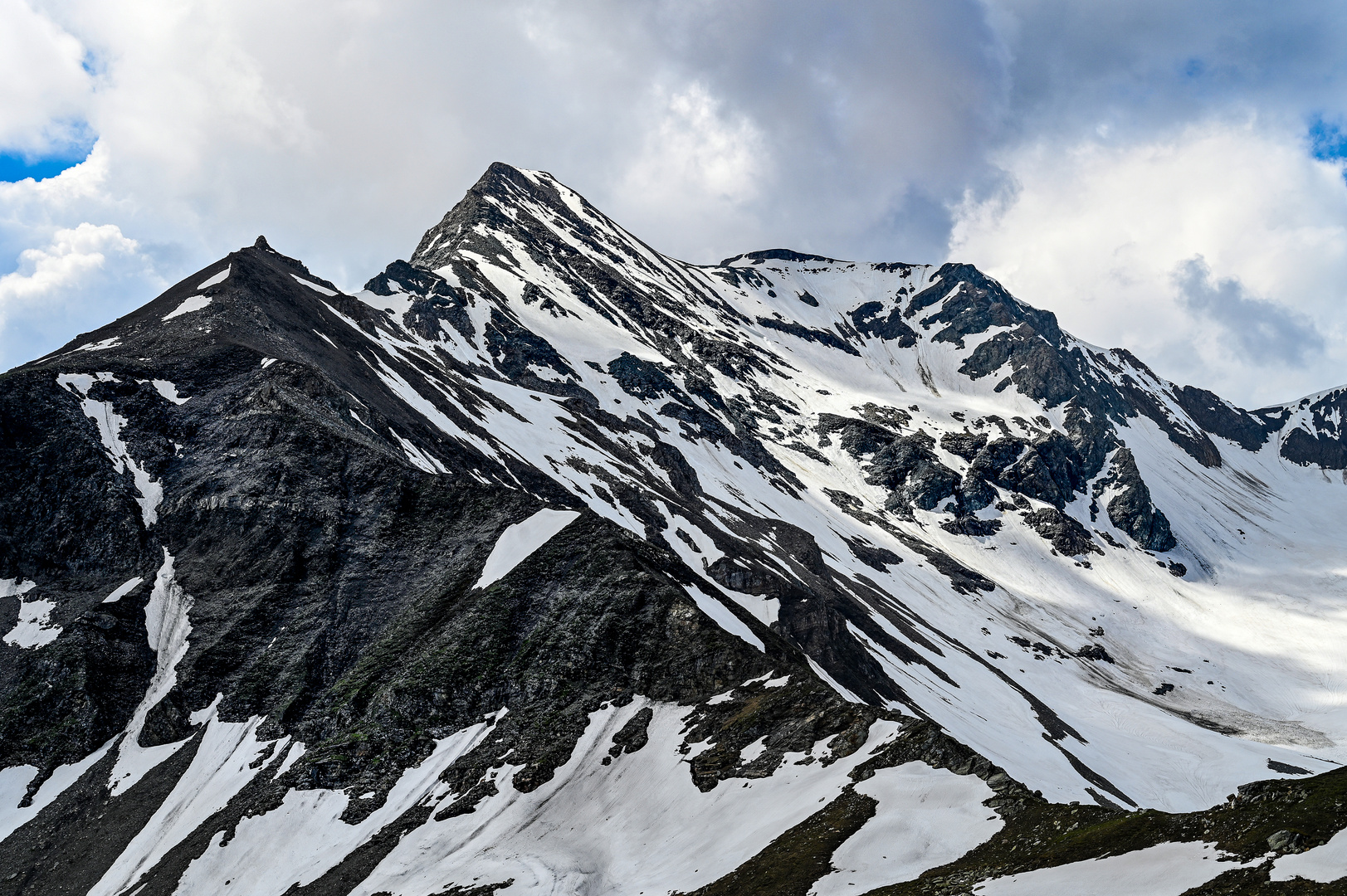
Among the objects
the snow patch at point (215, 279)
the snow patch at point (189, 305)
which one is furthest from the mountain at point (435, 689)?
the snow patch at point (215, 279)

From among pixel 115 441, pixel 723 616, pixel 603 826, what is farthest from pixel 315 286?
pixel 603 826

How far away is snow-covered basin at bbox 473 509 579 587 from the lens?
2485 inches

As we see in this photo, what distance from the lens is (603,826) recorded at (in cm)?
4588

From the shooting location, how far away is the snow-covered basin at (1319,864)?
71.8 ft

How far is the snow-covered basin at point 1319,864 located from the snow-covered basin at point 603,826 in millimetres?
12070

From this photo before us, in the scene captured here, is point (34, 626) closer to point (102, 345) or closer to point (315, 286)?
point (102, 345)

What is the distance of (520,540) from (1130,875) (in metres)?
47.3

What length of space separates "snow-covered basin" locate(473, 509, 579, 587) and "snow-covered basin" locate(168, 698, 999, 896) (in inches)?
507

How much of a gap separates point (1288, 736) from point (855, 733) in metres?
138

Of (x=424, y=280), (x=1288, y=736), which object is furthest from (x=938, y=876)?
(x=424, y=280)

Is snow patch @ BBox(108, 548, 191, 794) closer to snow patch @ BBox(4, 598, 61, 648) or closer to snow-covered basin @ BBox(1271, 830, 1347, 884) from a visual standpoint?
snow patch @ BBox(4, 598, 61, 648)

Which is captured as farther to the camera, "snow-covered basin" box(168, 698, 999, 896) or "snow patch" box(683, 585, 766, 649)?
"snow patch" box(683, 585, 766, 649)

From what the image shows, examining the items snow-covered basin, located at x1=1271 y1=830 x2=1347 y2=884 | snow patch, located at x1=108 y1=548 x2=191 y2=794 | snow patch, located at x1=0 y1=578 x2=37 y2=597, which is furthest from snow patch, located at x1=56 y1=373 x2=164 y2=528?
snow-covered basin, located at x1=1271 y1=830 x2=1347 y2=884

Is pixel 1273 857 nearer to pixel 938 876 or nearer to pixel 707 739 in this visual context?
pixel 938 876
